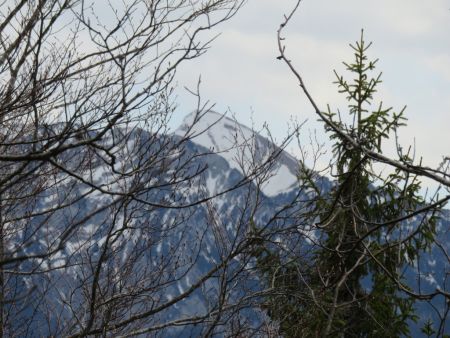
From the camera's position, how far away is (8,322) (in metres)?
8.88

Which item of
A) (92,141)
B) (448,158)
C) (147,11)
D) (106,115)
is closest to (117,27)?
(147,11)

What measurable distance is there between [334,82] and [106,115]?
30.7ft

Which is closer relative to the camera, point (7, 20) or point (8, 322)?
point (7, 20)

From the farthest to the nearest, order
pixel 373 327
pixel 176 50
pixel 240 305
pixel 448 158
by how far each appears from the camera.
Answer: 1. pixel 373 327
2. pixel 240 305
3. pixel 176 50
4. pixel 448 158

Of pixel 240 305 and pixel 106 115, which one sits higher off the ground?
pixel 106 115

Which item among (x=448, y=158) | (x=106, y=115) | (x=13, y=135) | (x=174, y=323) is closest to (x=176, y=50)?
(x=106, y=115)

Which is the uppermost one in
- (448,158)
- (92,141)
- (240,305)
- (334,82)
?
(334,82)

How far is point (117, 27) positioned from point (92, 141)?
12.7 feet

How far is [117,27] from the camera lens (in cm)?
695

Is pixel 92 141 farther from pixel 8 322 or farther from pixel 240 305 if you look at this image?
pixel 8 322

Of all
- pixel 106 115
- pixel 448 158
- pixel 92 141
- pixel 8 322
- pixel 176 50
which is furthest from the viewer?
pixel 8 322

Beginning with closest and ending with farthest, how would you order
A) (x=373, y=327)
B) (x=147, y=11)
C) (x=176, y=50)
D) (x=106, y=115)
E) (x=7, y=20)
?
(x=106, y=115) → (x=7, y=20) → (x=176, y=50) → (x=147, y=11) → (x=373, y=327)

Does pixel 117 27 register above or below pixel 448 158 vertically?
above

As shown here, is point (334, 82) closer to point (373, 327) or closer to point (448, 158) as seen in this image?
point (373, 327)
